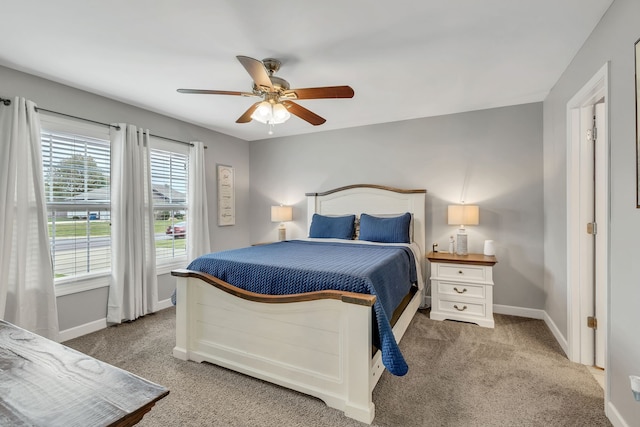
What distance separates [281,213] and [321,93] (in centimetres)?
255

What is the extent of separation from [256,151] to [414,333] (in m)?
3.68

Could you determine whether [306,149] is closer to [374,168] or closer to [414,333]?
[374,168]

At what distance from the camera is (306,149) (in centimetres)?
458

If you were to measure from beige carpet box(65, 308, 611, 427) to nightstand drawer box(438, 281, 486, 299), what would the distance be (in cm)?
43

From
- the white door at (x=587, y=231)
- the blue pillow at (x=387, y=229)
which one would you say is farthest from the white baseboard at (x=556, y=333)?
the blue pillow at (x=387, y=229)

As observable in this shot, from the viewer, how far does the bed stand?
1.72m

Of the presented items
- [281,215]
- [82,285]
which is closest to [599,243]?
[281,215]

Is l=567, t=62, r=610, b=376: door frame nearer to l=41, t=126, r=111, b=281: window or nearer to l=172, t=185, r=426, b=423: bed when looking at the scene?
l=172, t=185, r=426, b=423: bed

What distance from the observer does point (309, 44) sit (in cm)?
212

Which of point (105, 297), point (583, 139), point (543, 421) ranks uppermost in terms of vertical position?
point (583, 139)

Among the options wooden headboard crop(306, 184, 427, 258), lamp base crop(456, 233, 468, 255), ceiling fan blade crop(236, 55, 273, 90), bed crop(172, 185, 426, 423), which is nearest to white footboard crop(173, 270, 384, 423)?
bed crop(172, 185, 426, 423)

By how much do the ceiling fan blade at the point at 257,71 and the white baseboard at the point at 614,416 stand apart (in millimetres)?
2823

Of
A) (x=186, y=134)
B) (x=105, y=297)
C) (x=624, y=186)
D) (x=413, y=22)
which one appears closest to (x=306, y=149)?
(x=186, y=134)

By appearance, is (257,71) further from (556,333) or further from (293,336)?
(556,333)
